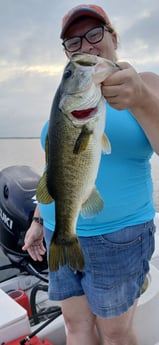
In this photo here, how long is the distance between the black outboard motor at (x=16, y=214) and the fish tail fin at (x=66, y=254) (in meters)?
1.43

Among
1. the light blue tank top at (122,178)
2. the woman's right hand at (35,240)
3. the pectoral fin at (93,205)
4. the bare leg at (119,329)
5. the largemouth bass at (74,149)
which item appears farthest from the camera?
the woman's right hand at (35,240)

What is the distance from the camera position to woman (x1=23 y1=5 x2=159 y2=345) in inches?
50.1

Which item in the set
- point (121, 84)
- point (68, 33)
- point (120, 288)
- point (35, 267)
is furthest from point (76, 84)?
point (35, 267)

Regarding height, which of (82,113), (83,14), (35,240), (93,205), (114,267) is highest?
(83,14)

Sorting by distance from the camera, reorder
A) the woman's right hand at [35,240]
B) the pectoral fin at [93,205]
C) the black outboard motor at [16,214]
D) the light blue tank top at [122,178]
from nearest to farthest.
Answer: the pectoral fin at [93,205] < the light blue tank top at [122,178] < the woman's right hand at [35,240] < the black outboard motor at [16,214]

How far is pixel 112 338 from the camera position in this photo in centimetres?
143

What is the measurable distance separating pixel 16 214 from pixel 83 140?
6.17 feet

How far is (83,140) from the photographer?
1.00 metres

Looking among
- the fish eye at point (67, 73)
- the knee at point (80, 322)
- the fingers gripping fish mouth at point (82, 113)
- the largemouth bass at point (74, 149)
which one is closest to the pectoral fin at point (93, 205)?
the largemouth bass at point (74, 149)

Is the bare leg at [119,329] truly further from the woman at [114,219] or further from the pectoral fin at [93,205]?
the pectoral fin at [93,205]

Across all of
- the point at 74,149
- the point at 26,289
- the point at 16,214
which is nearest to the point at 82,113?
the point at 74,149

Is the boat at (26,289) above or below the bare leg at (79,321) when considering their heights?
below

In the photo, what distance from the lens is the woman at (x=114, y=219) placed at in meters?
1.27

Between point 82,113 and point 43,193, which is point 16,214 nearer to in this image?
point 43,193
